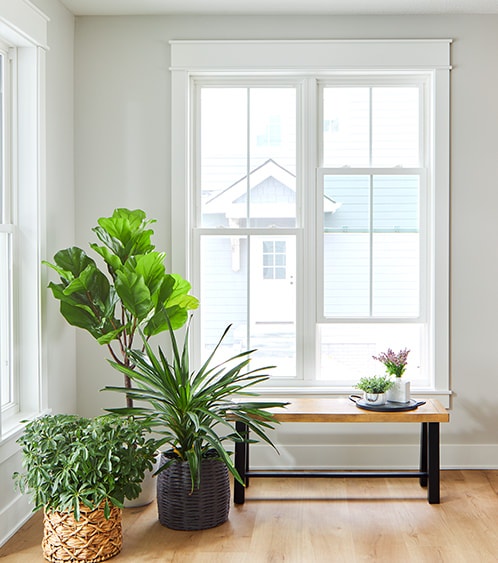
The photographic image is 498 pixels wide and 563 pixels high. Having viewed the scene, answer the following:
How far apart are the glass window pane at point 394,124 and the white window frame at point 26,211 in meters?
1.94

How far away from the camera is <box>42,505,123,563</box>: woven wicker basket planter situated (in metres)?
2.82

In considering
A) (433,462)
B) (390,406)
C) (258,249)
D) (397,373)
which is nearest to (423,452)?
(433,462)

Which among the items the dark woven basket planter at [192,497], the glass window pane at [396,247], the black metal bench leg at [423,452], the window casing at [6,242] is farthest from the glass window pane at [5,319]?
the black metal bench leg at [423,452]

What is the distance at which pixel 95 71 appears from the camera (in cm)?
401

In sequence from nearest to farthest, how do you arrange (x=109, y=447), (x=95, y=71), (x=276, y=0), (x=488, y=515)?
(x=109, y=447) < (x=488, y=515) < (x=276, y=0) < (x=95, y=71)

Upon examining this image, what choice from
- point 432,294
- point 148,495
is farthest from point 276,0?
point 148,495

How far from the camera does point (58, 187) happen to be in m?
3.74

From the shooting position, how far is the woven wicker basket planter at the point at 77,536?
282 cm

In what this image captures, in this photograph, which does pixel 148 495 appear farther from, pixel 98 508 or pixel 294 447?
pixel 294 447

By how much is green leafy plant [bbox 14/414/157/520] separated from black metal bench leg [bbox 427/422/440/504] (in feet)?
4.92

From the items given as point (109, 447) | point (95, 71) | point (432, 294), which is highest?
point (95, 71)

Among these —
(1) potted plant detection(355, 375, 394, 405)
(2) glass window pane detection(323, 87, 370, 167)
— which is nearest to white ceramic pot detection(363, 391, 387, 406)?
(1) potted plant detection(355, 375, 394, 405)

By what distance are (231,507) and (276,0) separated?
2747 mm

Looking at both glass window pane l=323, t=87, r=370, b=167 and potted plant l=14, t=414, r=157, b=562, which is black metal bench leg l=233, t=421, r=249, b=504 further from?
glass window pane l=323, t=87, r=370, b=167
